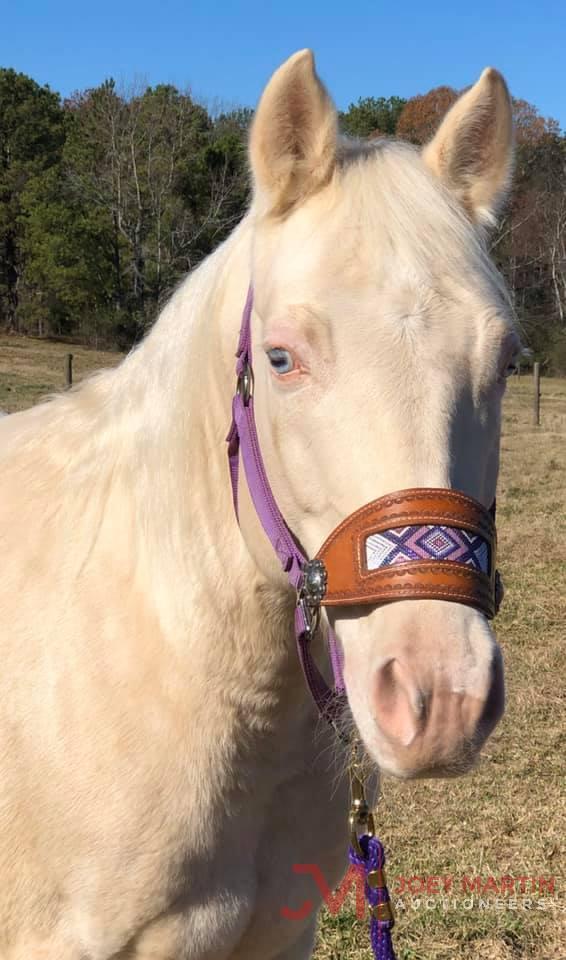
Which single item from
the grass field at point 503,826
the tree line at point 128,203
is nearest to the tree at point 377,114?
the tree line at point 128,203

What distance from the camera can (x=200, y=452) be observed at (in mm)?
1947

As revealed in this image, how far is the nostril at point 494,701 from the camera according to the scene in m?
1.29

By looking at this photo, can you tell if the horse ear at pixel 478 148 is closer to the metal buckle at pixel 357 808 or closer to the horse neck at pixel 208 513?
the horse neck at pixel 208 513

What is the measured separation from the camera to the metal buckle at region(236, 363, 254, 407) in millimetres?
1739

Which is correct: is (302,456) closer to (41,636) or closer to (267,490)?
(267,490)

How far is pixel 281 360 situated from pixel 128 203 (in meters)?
30.7

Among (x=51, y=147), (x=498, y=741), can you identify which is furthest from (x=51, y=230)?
(x=498, y=741)

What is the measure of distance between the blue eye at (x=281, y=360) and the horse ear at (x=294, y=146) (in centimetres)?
34

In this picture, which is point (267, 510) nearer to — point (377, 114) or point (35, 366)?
point (35, 366)

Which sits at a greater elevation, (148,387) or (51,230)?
(51,230)

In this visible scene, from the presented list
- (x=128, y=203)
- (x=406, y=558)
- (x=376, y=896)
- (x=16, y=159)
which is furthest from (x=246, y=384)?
(x=16, y=159)

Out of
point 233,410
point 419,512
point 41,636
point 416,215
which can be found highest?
point 416,215

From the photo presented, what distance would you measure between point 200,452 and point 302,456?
0.46 metres

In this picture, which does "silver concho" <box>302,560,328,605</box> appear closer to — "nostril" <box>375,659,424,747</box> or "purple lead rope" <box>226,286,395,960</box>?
"purple lead rope" <box>226,286,395,960</box>
